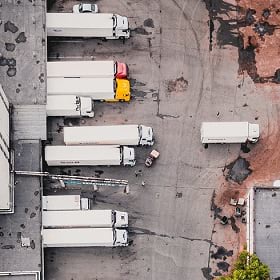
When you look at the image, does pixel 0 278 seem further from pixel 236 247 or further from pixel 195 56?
pixel 195 56

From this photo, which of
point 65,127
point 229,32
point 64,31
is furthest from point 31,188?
point 229,32

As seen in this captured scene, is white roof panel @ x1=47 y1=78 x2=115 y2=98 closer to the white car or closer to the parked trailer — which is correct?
the parked trailer

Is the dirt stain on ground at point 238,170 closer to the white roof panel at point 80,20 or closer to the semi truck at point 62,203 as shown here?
the semi truck at point 62,203

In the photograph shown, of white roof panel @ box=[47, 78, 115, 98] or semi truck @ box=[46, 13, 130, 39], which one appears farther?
semi truck @ box=[46, 13, 130, 39]

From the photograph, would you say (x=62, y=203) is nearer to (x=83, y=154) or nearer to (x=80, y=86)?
(x=83, y=154)

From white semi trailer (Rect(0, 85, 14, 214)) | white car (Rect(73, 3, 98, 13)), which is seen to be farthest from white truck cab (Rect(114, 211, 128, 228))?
white car (Rect(73, 3, 98, 13))

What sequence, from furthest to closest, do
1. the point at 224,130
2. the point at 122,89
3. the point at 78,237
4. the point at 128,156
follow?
the point at 122,89 → the point at 224,130 → the point at 128,156 → the point at 78,237

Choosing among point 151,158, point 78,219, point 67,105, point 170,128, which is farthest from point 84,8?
point 78,219


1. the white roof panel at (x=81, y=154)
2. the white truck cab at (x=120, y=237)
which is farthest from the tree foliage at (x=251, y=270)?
the white roof panel at (x=81, y=154)
